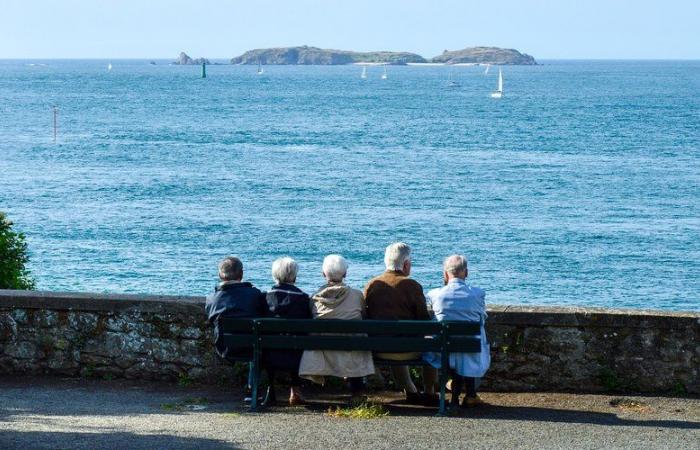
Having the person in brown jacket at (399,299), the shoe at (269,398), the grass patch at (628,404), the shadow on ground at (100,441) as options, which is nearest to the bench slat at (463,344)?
the person in brown jacket at (399,299)

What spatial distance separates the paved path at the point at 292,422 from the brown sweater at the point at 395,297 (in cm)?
70

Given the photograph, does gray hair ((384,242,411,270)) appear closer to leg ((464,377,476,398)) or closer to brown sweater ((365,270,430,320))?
brown sweater ((365,270,430,320))

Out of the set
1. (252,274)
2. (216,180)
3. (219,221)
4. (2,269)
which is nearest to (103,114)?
(216,180)

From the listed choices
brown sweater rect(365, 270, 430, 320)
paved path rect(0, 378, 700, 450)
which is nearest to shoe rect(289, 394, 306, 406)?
paved path rect(0, 378, 700, 450)

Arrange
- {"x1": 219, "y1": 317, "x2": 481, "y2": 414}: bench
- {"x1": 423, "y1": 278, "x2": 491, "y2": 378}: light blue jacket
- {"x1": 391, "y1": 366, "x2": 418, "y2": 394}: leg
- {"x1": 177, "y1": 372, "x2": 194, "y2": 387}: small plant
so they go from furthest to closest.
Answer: {"x1": 177, "y1": 372, "x2": 194, "y2": 387}: small plant
{"x1": 391, "y1": 366, "x2": 418, "y2": 394}: leg
{"x1": 423, "y1": 278, "x2": 491, "y2": 378}: light blue jacket
{"x1": 219, "y1": 317, "x2": 481, "y2": 414}: bench

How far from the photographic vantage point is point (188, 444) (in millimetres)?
7078

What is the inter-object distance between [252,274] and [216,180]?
22.6 meters

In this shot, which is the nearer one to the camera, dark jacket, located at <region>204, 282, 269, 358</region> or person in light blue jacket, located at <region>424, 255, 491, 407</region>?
person in light blue jacket, located at <region>424, 255, 491, 407</region>

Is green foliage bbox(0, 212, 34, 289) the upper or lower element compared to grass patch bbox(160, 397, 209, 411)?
upper

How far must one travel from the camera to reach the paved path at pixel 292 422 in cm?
718

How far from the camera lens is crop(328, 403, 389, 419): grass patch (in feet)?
26.1

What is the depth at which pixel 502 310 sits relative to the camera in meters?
8.80

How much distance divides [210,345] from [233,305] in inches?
28.7

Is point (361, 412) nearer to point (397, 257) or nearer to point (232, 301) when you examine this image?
point (397, 257)
